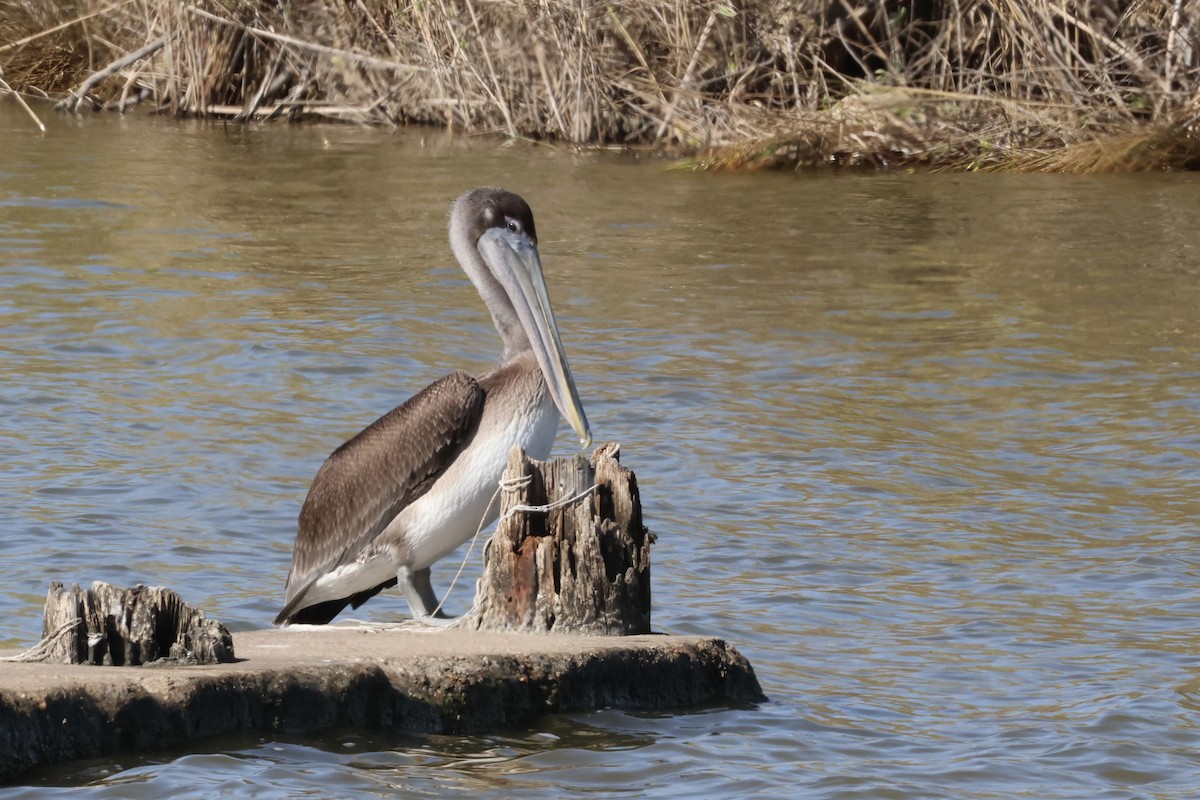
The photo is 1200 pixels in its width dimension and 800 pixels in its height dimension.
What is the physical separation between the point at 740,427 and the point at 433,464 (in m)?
3.13

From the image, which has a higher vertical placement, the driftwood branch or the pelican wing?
the driftwood branch

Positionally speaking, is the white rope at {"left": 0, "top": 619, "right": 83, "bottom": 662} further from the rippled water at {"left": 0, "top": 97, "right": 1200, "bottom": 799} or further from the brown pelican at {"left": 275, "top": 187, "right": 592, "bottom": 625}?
the brown pelican at {"left": 275, "top": 187, "right": 592, "bottom": 625}

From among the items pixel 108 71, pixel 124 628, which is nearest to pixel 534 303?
pixel 124 628

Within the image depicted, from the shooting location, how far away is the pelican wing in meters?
5.27

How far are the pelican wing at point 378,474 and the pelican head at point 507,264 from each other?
0.31 meters

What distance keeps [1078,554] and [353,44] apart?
1260cm

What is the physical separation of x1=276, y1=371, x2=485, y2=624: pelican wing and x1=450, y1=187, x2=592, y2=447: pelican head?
12.1 inches

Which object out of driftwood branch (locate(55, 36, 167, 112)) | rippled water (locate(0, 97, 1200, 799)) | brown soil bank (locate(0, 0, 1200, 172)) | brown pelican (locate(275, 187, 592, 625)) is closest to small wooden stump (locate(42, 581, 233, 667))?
rippled water (locate(0, 97, 1200, 799))

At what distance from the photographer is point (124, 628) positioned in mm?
4383

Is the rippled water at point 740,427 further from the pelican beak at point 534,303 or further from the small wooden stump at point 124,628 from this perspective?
the pelican beak at point 534,303

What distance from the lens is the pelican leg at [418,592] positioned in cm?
536

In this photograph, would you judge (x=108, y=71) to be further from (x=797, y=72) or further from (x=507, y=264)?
(x=507, y=264)

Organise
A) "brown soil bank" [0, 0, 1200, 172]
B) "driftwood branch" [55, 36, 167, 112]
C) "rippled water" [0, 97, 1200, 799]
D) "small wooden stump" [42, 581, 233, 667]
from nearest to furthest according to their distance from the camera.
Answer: "small wooden stump" [42, 581, 233, 667] < "rippled water" [0, 97, 1200, 799] < "brown soil bank" [0, 0, 1200, 172] < "driftwood branch" [55, 36, 167, 112]

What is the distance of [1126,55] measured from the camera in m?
15.0
